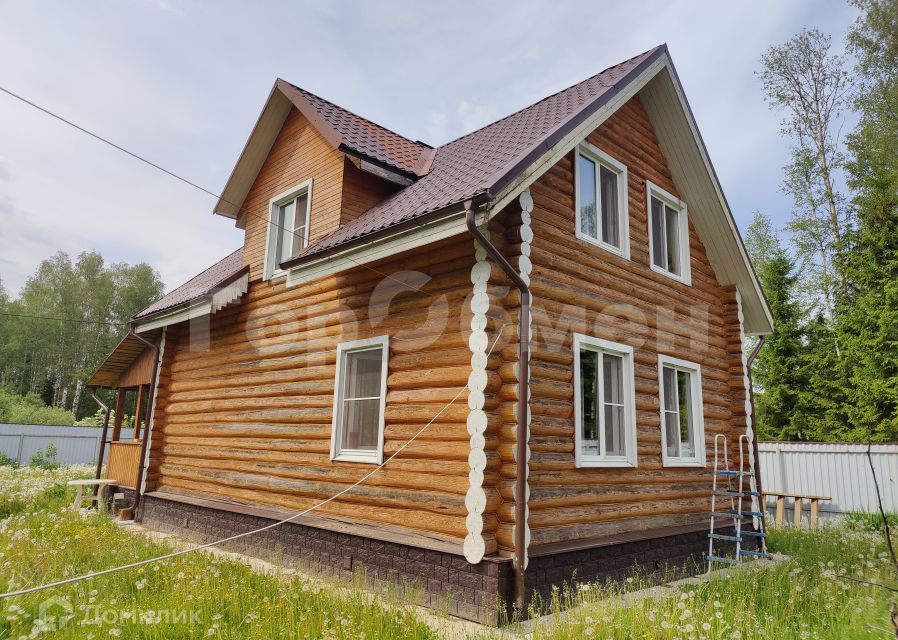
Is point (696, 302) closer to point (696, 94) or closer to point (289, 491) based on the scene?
point (696, 94)

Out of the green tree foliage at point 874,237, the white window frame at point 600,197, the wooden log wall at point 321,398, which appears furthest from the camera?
the green tree foliage at point 874,237

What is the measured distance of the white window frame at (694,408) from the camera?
8602 millimetres

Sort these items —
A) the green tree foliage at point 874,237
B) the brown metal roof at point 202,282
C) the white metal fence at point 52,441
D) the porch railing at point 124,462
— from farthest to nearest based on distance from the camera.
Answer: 1. the white metal fence at point 52,441
2. the green tree foliage at point 874,237
3. the porch railing at point 124,462
4. the brown metal roof at point 202,282

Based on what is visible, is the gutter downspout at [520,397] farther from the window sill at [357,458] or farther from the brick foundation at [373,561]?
the window sill at [357,458]

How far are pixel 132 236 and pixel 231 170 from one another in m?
34.1

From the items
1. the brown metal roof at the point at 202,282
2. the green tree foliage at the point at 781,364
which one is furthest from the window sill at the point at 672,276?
the green tree foliage at the point at 781,364

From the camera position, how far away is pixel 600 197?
8406 mm

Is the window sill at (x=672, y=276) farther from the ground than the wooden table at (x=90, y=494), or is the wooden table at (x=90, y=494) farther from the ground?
the window sill at (x=672, y=276)

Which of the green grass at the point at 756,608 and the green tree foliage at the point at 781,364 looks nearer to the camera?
the green grass at the point at 756,608

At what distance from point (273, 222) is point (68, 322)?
37.3m

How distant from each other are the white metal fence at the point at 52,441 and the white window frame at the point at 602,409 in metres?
23.7

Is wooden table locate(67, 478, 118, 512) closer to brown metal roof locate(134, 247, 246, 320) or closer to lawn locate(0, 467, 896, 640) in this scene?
brown metal roof locate(134, 247, 246, 320)

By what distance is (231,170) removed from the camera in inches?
438

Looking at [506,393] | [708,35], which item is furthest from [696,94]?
[506,393]
